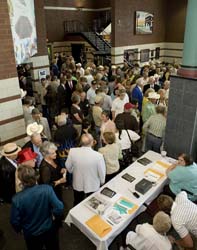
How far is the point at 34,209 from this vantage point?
247 cm

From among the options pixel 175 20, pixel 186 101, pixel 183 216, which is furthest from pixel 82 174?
pixel 175 20

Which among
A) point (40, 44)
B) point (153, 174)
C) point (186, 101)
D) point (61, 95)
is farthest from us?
point (40, 44)

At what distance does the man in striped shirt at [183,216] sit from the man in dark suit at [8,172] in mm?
2007

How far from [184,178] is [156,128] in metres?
1.50

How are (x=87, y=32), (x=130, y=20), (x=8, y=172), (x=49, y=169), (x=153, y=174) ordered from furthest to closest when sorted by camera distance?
(x=87, y=32)
(x=130, y=20)
(x=153, y=174)
(x=8, y=172)
(x=49, y=169)

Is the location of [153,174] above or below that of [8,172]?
below

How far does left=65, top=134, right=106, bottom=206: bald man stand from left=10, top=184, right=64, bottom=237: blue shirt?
0.79 metres

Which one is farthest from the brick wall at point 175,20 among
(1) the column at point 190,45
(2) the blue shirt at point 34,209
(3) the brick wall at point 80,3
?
(2) the blue shirt at point 34,209

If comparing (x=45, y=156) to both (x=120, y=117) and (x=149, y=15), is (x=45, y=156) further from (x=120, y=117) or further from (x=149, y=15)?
(x=149, y=15)

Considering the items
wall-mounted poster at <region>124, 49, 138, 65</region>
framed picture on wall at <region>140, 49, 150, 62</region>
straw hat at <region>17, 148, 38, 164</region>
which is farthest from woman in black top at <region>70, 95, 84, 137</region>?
framed picture on wall at <region>140, 49, 150, 62</region>

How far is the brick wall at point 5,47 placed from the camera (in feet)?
13.0

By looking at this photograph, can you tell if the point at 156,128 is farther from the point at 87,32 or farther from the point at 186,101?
the point at 87,32

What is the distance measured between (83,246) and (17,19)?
528 cm

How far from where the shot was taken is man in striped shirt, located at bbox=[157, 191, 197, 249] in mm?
2840
